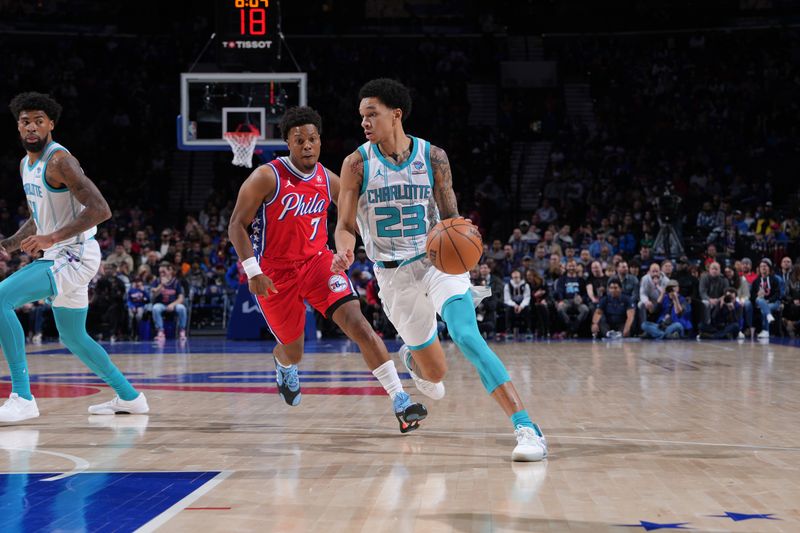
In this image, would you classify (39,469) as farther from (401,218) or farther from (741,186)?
(741,186)

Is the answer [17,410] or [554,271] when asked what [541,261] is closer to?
[554,271]

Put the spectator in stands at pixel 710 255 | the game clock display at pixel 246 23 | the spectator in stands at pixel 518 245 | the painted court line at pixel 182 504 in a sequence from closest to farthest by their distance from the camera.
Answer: the painted court line at pixel 182 504
the game clock display at pixel 246 23
the spectator in stands at pixel 710 255
the spectator in stands at pixel 518 245

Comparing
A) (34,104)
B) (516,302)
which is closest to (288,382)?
(34,104)

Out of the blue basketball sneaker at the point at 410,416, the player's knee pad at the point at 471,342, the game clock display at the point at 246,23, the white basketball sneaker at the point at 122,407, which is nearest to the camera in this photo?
the player's knee pad at the point at 471,342

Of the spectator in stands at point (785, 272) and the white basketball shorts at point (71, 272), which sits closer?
the white basketball shorts at point (71, 272)

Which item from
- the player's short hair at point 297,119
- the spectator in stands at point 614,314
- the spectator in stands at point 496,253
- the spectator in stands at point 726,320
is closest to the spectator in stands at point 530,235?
the spectator in stands at point 496,253

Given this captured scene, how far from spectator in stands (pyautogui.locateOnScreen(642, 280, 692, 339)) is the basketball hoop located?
6.92 meters

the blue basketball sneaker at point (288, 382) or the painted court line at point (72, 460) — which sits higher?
the blue basketball sneaker at point (288, 382)

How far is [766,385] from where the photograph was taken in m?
8.57

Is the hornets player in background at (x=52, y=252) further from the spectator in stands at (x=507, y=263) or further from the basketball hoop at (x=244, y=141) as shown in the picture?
the spectator in stands at (x=507, y=263)

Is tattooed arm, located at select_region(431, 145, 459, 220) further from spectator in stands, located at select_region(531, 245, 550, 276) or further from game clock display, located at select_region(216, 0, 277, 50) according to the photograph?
spectator in stands, located at select_region(531, 245, 550, 276)

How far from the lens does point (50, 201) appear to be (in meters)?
6.67

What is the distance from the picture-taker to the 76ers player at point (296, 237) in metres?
6.22

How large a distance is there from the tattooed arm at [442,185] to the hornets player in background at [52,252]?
2.23 m
